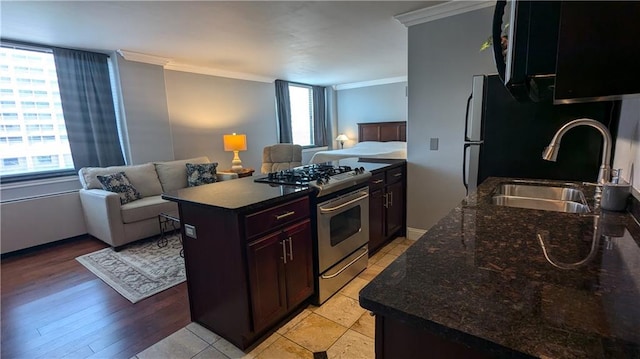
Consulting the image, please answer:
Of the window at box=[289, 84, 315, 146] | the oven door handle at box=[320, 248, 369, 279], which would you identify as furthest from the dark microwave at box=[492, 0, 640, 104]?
the window at box=[289, 84, 315, 146]

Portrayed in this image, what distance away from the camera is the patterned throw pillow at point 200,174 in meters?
4.35

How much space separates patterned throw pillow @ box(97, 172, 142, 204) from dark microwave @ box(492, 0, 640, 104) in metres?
4.10

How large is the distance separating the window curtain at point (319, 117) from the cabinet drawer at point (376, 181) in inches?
201

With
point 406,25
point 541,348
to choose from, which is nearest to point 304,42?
point 406,25

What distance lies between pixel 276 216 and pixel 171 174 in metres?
3.09

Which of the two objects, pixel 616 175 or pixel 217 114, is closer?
pixel 616 175

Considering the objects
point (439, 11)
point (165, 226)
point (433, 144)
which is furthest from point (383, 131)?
point (165, 226)

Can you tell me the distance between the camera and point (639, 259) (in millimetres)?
834

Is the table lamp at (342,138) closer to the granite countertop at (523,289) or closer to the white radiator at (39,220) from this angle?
the white radiator at (39,220)

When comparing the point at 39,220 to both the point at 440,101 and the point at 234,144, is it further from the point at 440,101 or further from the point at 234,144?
the point at 440,101

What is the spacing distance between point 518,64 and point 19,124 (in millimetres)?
4918

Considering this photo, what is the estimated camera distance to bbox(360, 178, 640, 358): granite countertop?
0.55 m

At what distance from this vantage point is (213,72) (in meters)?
5.47

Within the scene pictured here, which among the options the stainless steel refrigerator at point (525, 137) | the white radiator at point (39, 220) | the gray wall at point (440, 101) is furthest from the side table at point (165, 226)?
the stainless steel refrigerator at point (525, 137)
